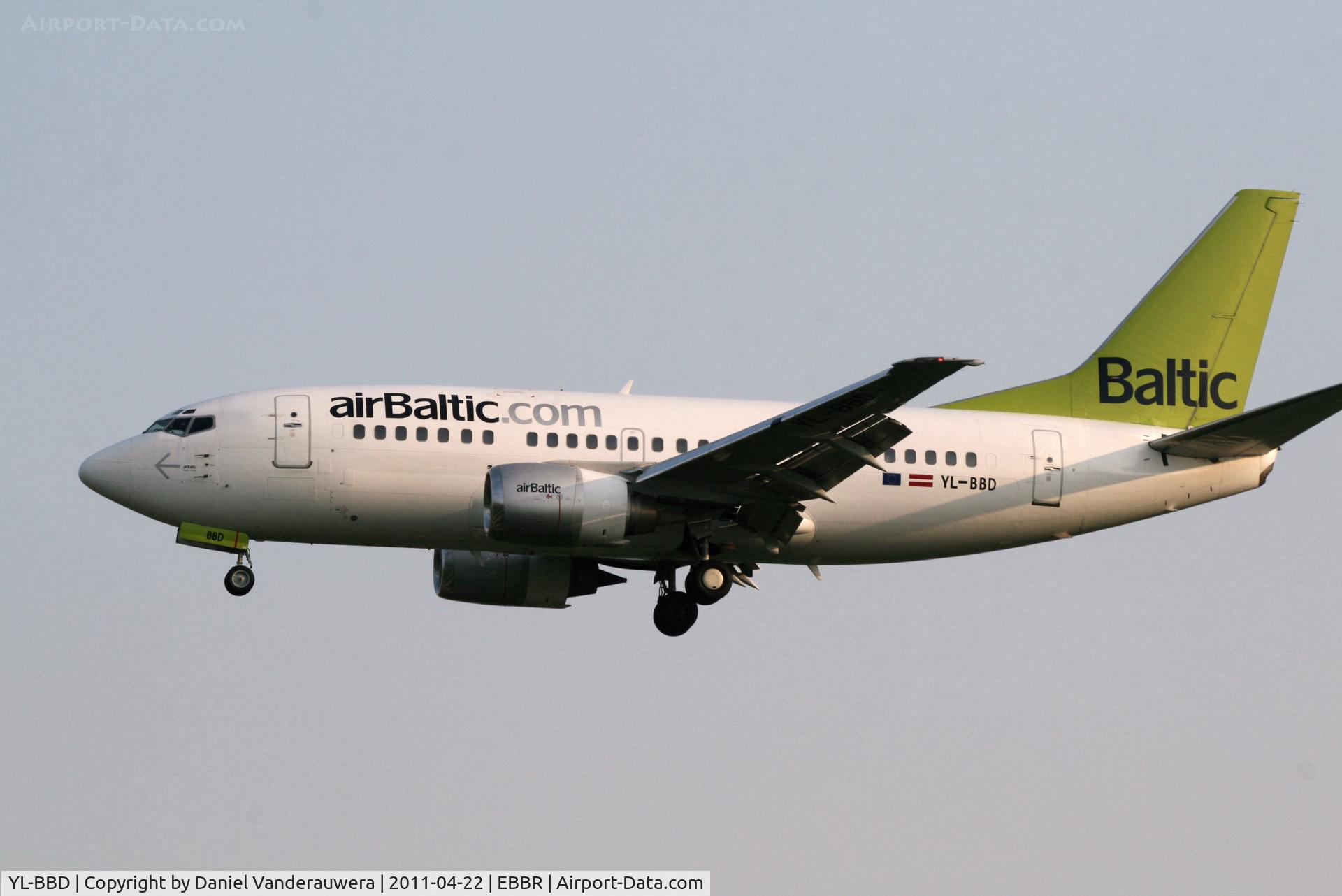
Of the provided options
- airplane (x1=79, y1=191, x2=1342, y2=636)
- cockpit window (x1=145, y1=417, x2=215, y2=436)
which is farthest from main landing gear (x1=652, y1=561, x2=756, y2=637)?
cockpit window (x1=145, y1=417, x2=215, y2=436)

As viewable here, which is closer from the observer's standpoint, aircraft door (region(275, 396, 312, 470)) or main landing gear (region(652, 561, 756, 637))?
aircraft door (region(275, 396, 312, 470))

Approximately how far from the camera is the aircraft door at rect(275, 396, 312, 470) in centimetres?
3562

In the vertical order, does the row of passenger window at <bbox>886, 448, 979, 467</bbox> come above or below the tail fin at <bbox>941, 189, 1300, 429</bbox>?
below

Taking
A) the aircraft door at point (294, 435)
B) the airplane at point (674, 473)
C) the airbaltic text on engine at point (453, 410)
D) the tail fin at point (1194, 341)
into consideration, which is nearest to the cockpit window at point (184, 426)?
the airplane at point (674, 473)

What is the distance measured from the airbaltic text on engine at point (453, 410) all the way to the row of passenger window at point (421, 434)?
225 millimetres

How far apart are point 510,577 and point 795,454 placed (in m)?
7.93

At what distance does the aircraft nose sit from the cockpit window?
759 mm

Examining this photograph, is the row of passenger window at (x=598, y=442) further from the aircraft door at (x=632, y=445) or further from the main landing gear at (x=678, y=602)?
the main landing gear at (x=678, y=602)

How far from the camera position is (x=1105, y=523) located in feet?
128

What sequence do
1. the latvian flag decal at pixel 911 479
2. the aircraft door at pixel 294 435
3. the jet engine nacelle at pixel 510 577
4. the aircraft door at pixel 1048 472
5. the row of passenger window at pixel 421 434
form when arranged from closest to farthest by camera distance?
the aircraft door at pixel 294 435 → the row of passenger window at pixel 421 434 → the latvian flag decal at pixel 911 479 → the aircraft door at pixel 1048 472 → the jet engine nacelle at pixel 510 577

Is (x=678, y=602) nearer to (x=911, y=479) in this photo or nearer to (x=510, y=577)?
(x=510, y=577)

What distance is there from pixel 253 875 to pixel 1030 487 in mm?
17186

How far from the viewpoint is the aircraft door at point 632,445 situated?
3656 centimetres

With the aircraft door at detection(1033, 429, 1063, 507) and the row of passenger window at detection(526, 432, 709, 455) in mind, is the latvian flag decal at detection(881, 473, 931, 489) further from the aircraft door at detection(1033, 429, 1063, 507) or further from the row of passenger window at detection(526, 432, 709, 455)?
the row of passenger window at detection(526, 432, 709, 455)
